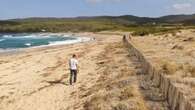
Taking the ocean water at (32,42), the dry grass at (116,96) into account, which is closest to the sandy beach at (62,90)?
the dry grass at (116,96)

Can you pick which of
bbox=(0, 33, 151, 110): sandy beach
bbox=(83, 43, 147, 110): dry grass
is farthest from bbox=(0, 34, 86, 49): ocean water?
bbox=(83, 43, 147, 110): dry grass

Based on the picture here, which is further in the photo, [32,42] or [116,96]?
[32,42]

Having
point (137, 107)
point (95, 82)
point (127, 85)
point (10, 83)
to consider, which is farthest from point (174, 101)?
point (10, 83)

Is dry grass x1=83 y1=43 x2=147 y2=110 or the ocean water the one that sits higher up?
dry grass x1=83 y1=43 x2=147 y2=110

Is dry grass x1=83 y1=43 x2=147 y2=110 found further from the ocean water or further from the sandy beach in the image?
the ocean water

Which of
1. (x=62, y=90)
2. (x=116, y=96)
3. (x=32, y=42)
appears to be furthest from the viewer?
(x=32, y=42)

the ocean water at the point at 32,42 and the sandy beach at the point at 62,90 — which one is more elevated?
the sandy beach at the point at 62,90

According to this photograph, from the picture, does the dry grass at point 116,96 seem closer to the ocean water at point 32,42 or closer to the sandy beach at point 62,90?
the sandy beach at point 62,90

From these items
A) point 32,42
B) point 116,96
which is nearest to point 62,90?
point 116,96

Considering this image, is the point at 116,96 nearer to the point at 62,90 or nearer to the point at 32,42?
the point at 62,90

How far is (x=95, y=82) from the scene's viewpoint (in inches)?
861

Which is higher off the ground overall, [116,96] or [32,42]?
[116,96]

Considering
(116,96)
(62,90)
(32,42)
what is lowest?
(32,42)

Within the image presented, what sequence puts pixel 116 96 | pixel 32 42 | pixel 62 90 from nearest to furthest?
pixel 116 96, pixel 62 90, pixel 32 42
